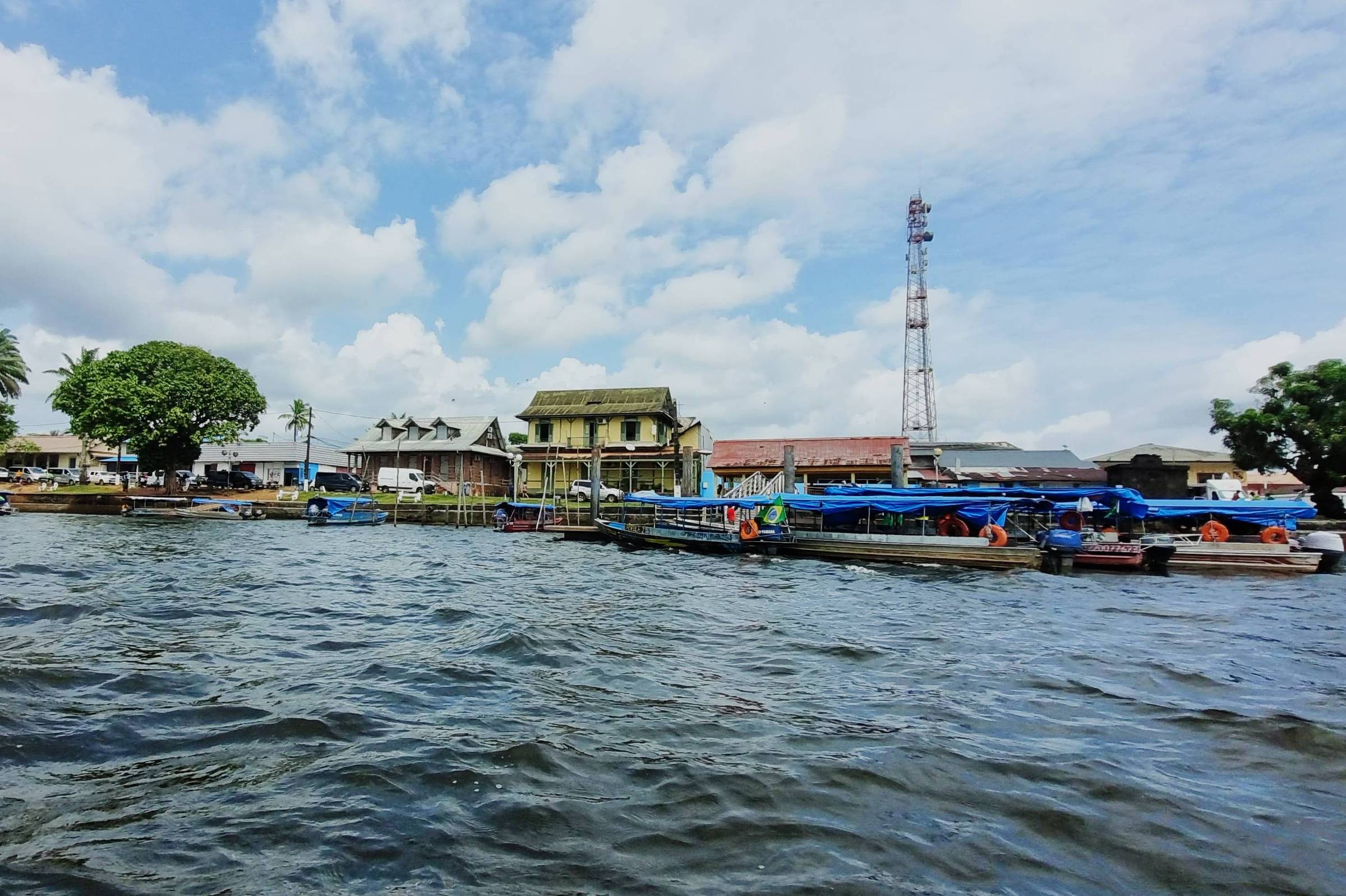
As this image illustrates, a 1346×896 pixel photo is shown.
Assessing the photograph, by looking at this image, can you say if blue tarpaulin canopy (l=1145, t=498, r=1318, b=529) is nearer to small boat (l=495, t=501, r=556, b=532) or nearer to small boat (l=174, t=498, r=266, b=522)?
small boat (l=495, t=501, r=556, b=532)

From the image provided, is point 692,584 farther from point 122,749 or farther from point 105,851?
point 105,851

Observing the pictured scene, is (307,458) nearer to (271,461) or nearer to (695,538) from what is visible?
(271,461)

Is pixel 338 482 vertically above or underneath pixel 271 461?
underneath

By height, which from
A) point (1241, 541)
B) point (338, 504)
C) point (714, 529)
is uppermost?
point (338, 504)

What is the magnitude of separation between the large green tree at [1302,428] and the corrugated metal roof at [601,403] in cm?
3122

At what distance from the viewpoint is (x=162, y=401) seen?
41.6 m

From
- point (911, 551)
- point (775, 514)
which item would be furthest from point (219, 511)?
point (911, 551)

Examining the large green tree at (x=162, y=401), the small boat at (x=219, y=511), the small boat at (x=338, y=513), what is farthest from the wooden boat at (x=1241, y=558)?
the large green tree at (x=162, y=401)

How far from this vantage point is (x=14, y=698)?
6.66 meters

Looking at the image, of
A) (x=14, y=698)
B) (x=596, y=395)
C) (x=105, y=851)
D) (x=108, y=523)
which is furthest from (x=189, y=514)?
(x=105, y=851)

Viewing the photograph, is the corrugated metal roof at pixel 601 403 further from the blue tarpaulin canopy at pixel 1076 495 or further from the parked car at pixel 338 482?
the blue tarpaulin canopy at pixel 1076 495

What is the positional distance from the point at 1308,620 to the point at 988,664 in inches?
370

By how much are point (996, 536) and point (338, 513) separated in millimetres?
32426

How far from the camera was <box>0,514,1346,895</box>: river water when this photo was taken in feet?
13.7
